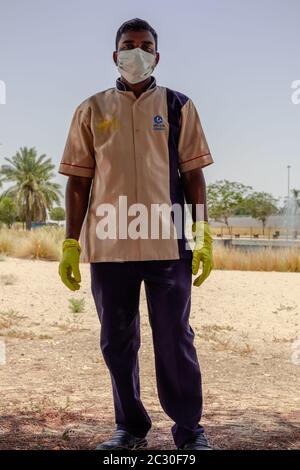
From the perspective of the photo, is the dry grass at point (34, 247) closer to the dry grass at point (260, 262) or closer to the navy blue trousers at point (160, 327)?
the dry grass at point (260, 262)

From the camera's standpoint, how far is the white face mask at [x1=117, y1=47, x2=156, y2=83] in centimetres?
331

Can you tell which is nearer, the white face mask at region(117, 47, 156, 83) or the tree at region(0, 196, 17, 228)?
the white face mask at region(117, 47, 156, 83)

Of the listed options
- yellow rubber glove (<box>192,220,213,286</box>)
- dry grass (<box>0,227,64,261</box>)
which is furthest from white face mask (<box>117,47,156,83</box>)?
dry grass (<box>0,227,64,261</box>)

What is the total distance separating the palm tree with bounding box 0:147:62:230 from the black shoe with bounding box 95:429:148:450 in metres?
43.3

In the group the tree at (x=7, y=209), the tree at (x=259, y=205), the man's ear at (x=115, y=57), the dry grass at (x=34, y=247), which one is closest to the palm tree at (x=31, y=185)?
the tree at (x=7, y=209)

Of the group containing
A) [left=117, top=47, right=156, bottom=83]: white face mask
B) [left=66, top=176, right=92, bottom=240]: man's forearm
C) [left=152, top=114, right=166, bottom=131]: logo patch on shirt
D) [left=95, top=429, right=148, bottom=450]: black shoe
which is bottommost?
[left=95, top=429, right=148, bottom=450]: black shoe

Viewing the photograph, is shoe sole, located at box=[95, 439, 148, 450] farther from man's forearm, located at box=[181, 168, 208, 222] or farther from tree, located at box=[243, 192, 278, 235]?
tree, located at box=[243, 192, 278, 235]

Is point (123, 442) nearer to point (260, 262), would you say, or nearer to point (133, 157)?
point (133, 157)

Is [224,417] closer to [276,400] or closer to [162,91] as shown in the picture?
[276,400]

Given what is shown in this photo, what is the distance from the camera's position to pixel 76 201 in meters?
3.35

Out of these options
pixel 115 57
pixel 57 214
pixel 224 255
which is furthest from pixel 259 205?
pixel 115 57

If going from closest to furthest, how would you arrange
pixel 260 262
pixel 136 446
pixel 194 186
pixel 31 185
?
1. pixel 194 186
2. pixel 136 446
3. pixel 260 262
4. pixel 31 185

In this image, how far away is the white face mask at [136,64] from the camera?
3307 mm

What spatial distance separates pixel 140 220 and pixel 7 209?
156 feet
